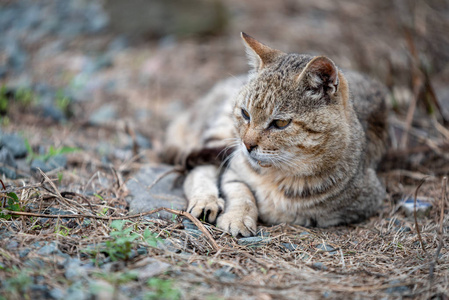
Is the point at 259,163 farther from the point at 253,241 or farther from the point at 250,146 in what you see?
the point at 253,241

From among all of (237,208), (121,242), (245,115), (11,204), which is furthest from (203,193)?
(11,204)

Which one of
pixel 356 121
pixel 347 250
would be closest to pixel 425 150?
pixel 356 121

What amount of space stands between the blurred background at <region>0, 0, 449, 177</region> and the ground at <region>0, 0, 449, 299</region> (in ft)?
0.10

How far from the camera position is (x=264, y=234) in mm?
2822

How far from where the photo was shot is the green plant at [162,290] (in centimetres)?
181

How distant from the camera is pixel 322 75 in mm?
2711

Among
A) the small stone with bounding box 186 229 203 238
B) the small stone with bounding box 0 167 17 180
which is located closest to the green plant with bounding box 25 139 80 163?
the small stone with bounding box 0 167 17 180

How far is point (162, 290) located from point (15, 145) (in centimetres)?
243

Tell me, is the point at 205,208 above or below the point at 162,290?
below

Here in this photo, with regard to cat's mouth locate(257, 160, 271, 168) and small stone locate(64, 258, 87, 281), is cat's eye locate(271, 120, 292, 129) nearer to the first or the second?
cat's mouth locate(257, 160, 271, 168)

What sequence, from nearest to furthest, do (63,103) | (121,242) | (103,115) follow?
(121,242) → (63,103) → (103,115)

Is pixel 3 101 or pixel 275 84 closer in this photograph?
pixel 275 84

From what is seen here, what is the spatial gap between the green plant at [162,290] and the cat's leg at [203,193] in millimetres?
965

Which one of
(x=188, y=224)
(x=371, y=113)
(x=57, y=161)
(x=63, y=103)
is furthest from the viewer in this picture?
(x=63, y=103)
